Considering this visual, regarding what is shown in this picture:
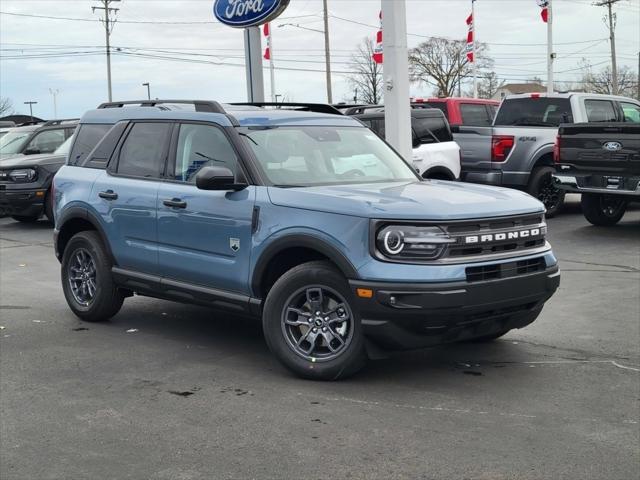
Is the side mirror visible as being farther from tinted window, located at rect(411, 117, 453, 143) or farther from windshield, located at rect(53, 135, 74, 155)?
windshield, located at rect(53, 135, 74, 155)

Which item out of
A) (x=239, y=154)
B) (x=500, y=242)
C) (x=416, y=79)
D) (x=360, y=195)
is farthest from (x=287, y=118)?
(x=416, y=79)

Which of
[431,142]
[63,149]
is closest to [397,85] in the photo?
[431,142]

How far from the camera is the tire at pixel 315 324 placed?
532cm

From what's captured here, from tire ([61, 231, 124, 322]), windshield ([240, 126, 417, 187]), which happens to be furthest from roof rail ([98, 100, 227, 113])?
tire ([61, 231, 124, 322])

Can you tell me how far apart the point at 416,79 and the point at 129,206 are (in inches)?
2869

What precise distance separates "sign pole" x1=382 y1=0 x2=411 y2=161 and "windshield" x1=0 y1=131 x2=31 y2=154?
29.5ft

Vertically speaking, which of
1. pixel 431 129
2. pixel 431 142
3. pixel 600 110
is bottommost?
pixel 431 142

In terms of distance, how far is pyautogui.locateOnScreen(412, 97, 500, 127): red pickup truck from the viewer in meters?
17.0

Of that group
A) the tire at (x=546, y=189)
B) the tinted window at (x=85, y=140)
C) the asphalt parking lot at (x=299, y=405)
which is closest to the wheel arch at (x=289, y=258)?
the asphalt parking lot at (x=299, y=405)

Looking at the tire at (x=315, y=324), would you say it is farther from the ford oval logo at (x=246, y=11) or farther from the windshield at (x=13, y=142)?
the windshield at (x=13, y=142)

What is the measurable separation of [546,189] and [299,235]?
9.79 meters

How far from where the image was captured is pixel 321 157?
6.29m

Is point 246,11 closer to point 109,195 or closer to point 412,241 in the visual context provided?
point 109,195

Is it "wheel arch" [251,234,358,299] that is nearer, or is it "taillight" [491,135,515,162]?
"wheel arch" [251,234,358,299]
